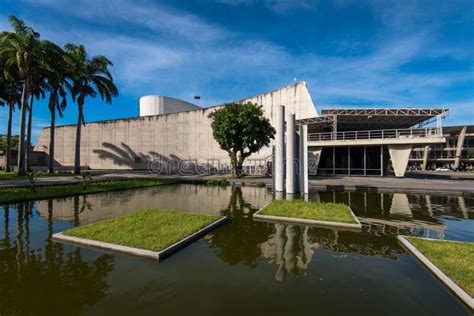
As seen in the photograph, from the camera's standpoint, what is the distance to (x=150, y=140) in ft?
153

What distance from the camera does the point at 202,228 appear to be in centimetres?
836

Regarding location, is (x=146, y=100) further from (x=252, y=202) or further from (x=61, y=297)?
(x=61, y=297)

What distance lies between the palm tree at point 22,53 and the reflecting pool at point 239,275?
26025mm

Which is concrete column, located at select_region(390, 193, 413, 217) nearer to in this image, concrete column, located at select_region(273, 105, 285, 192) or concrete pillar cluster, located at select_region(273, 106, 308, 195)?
concrete pillar cluster, located at select_region(273, 106, 308, 195)

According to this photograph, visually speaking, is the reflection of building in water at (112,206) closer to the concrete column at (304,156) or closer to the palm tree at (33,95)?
the concrete column at (304,156)

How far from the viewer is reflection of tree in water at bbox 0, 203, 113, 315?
4.32m

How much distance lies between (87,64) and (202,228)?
115ft

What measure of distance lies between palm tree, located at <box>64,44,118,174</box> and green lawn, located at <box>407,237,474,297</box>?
3847cm

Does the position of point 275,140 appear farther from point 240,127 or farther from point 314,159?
point 314,159

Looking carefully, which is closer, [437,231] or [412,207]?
[437,231]

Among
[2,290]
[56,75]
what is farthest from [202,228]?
[56,75]

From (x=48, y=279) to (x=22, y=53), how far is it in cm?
3195

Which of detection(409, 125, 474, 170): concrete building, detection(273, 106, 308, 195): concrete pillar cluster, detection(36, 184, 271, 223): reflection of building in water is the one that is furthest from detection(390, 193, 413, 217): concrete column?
detection(409, 125, 474, 170): concrete building

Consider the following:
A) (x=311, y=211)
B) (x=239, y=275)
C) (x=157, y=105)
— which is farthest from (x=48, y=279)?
(x=157, y=105)
